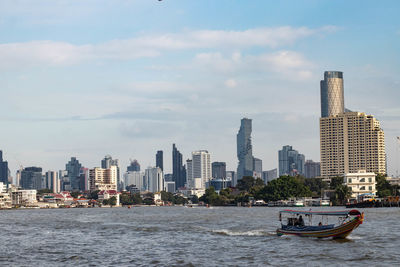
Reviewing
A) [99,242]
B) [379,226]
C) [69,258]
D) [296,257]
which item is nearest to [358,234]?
[379,226]

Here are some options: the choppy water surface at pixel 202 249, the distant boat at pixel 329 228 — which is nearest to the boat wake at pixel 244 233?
the choppy water surface at pixel 202 249

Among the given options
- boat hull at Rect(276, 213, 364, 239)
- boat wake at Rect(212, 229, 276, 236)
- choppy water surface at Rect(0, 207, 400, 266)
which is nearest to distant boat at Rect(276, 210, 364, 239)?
boat hull at Rect(276, 213, 364, 239)

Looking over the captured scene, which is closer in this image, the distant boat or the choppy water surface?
the choppy water surface

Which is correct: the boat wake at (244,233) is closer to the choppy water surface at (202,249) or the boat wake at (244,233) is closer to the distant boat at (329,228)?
the choppy water surface at (202,249)

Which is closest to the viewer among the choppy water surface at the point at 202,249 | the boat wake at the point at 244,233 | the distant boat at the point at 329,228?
the choppy water surface at the point at 202,249

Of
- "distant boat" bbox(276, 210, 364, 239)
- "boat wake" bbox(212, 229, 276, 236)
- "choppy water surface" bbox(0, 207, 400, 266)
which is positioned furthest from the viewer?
"boat wake" bbox(212, 229, 276, 236)

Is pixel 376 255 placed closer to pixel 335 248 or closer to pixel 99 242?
pixel 335 248

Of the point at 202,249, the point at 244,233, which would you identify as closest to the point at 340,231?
the point at 202,249

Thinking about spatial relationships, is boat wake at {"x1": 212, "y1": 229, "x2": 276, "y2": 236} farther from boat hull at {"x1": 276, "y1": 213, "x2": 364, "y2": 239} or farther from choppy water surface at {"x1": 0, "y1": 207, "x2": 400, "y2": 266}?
boat hull at {"x1": 276, "y1": 213, "x2": 364, "y2": 239}

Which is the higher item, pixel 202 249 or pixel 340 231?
pixel 340 231

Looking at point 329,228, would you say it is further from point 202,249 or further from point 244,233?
point 202,249

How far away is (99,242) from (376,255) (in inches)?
1432

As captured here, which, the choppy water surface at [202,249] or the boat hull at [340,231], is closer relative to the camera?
the choppy water surface at [202,249]

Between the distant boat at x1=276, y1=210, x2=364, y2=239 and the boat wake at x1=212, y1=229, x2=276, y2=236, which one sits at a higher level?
the distant boat at x1=276, y1=210, x2=364, y2=239
